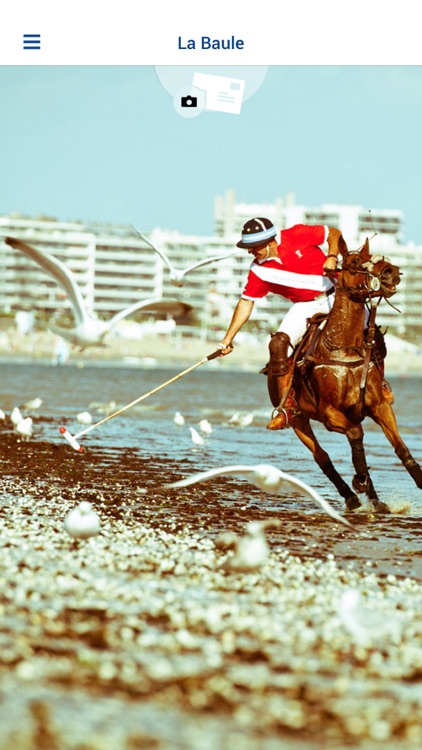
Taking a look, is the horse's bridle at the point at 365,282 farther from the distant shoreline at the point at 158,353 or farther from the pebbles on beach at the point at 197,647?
the distant shoreline at the point at 158,353

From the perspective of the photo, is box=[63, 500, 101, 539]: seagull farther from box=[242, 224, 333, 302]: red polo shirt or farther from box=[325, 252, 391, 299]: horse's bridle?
box=[242, 224, 333, 302]: red polo shirt

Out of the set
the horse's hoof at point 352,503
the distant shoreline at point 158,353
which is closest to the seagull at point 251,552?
the horse's hoof at point 352,503

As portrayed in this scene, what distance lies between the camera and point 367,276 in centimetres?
1302

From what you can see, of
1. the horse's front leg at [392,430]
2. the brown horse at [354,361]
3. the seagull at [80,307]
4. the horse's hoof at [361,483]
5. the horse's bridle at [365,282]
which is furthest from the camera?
the seagull at [80,307]

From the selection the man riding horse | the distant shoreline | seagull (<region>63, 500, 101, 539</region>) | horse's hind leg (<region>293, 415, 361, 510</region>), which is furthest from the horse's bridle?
the distant shoreline

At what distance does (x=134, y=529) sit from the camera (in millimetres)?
10961

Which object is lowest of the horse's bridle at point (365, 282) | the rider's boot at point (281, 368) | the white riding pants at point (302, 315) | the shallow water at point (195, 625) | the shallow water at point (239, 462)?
the shallow water at point (239, 462)

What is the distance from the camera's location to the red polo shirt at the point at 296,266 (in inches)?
540

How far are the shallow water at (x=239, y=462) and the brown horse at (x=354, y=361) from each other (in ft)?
2.87

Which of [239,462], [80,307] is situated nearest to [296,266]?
[239,462]

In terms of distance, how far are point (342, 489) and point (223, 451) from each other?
8413 millimetres

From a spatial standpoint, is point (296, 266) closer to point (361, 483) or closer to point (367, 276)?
point (367, 276)

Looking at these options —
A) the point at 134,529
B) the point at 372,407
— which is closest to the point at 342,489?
the point at 372,407
